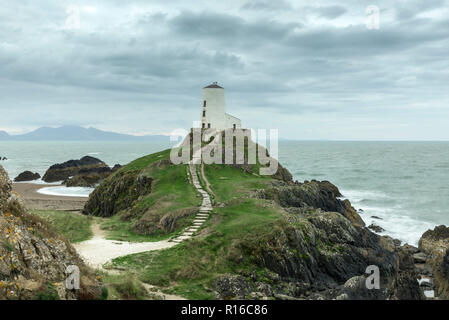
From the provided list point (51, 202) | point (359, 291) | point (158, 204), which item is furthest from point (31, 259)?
point (51, 202)

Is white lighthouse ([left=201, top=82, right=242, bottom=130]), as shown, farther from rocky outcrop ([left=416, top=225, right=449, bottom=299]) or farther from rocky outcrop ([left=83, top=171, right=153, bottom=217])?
rocky outcrop ([left=416, top=225, right=449, bottom=299])

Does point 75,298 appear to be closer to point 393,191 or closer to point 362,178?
point 393,191

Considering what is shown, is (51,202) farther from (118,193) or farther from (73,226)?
(73,226)

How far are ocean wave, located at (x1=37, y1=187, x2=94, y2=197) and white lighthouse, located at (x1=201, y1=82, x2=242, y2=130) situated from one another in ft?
90.9

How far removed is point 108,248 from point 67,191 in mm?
53101

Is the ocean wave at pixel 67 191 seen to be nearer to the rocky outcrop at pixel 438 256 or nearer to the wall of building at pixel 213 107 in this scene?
the wall of building at pixel 213 107

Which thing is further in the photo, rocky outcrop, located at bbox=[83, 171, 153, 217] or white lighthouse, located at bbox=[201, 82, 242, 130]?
white lighthouse, located at bbox=[201, 82, 242, 130]

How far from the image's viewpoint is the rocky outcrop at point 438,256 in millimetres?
28400

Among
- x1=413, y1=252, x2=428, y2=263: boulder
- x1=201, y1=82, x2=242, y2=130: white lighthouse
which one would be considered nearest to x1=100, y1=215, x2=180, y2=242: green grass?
x1=413, y1=252, x2=428, y2=263: boulder

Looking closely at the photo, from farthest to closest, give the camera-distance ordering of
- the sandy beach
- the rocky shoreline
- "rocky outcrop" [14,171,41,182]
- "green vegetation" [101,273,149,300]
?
"rocky outcrop" [14,171,41,182]
the rocky shoreline
the sandy beach
"green vegetation" [101,273,149,300]

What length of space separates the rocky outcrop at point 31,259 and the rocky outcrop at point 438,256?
25868 millimetres

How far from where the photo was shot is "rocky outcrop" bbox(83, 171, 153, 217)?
43.5m

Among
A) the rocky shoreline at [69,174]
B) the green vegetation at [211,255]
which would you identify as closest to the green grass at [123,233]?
the green vegetation at [211,255]

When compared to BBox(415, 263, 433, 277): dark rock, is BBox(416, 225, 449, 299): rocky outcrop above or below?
above
